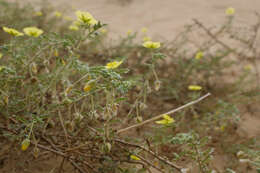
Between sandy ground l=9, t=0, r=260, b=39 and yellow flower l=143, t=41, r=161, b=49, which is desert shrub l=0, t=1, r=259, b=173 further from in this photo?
sandy ground l=9, t=0, r=260, b=39

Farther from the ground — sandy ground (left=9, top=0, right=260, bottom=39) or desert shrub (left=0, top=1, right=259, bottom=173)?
sandy ground (left=9, top=0, right=260, bottom=39)

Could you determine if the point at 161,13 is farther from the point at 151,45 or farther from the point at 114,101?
the point at 114,101

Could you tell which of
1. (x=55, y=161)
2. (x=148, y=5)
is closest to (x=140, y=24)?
(x=148, y=5)

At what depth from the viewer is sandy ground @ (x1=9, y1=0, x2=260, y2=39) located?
381 centimetres

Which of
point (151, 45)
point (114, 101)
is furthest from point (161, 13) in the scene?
point (114, 101)

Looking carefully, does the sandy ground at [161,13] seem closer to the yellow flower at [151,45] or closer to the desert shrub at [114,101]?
the desert shrub at [114,101]

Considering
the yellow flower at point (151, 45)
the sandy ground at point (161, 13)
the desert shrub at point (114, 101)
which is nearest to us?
the desert shrub at point (114, 101)

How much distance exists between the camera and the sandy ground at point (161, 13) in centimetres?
381

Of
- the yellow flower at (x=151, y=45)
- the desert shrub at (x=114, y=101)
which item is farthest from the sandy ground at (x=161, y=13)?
the yellow flower at (x=151, y=45)

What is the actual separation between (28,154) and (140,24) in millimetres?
3276

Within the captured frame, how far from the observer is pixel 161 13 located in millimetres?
4457

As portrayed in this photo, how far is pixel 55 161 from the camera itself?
1.37 metres

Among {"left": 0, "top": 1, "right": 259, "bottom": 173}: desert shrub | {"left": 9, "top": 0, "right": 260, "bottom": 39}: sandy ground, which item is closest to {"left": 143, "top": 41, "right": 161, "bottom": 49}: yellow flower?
{"left": 0, "top": 1, "right": 259, "bottom": 173}: desert shrub

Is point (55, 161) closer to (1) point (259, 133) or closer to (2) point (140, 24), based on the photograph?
(1) point (259, 133)
